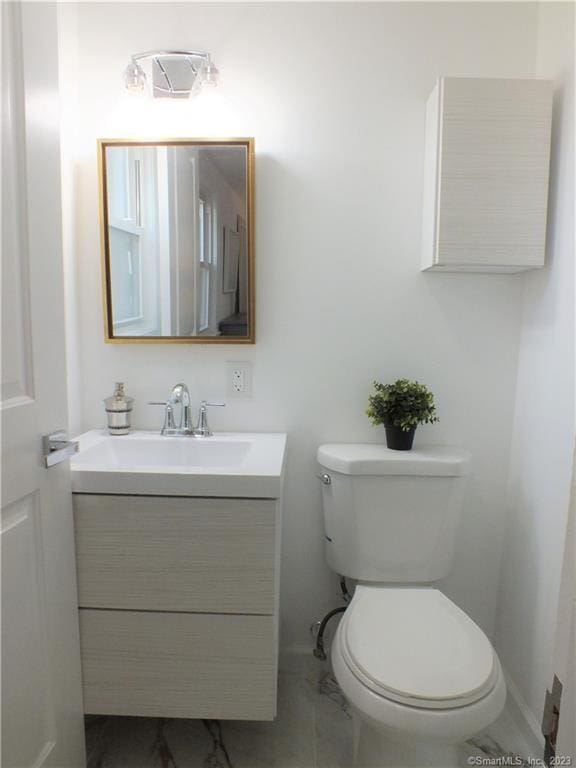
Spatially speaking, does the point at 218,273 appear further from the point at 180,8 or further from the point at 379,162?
the point at 180,8

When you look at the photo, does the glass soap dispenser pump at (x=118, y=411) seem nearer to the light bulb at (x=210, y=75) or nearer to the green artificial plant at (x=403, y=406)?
the green artificial plant at (x=403, y=406)

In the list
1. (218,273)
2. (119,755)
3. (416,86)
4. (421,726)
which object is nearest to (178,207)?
(218,273)

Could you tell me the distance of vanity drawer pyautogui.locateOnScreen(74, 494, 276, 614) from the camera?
1.15 meters

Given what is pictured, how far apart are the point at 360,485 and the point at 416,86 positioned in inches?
46.7

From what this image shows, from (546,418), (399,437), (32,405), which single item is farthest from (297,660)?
(32,405)

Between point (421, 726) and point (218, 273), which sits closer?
point (421, 726)

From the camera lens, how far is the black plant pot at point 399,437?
148 centimetres

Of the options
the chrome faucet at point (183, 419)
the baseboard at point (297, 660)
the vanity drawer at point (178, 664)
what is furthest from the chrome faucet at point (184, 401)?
the baseboard at point (297, 660)

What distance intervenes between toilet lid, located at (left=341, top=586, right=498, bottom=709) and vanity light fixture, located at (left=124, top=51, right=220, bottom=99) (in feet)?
4.93

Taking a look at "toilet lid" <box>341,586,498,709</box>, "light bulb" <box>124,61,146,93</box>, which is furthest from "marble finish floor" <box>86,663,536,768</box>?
"light bulb" <box>124,61,146,93</box>

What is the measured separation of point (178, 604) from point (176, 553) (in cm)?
13

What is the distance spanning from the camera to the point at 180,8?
147 cm

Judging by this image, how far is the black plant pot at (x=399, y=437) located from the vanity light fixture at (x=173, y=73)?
1.12m

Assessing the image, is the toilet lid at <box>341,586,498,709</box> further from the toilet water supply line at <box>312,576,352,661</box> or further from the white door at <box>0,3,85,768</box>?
the white door at <box>0,3,85,768</box>
